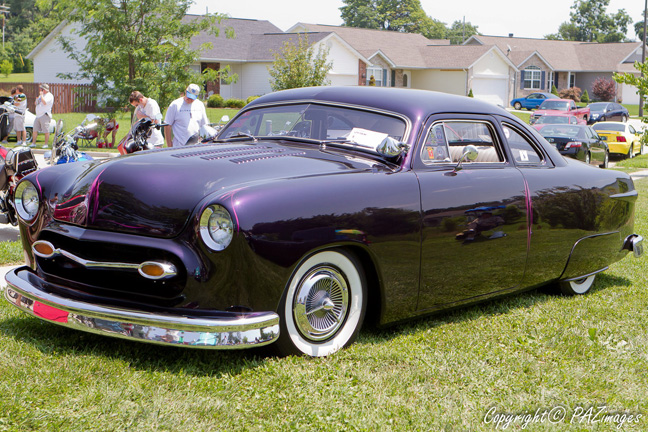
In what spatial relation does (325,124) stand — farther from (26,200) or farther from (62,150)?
(62,150)

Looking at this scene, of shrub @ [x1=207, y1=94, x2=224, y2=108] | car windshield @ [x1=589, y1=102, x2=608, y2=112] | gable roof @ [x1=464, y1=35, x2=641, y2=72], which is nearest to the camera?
shrub @ [x1=207, y1=94, x2=224, y2=108]

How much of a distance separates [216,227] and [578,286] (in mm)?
3632

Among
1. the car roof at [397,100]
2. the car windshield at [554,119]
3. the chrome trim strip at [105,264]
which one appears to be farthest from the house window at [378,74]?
the chrome trim strip at [105,264]

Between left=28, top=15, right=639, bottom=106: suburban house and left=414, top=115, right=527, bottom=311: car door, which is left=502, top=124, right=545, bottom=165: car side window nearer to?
left=414, top=115, right=527, bottom=311: car door

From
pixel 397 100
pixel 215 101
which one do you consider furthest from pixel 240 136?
pixel 215 101

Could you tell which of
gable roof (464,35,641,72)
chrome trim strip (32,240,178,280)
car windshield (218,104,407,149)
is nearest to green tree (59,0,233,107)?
car windshield (218,104,407,149)

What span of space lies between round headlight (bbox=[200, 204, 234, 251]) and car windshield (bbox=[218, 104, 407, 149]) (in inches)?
58.6

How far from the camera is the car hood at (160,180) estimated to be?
12.9ft

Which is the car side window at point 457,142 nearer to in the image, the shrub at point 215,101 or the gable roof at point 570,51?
the shrub at point 215,101

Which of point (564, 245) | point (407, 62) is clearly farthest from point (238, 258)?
point (407, 62)

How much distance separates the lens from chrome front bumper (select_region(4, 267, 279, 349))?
12.1 ft

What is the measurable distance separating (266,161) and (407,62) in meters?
52.7

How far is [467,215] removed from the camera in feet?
15.8

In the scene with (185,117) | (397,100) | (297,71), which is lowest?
(185,117)
